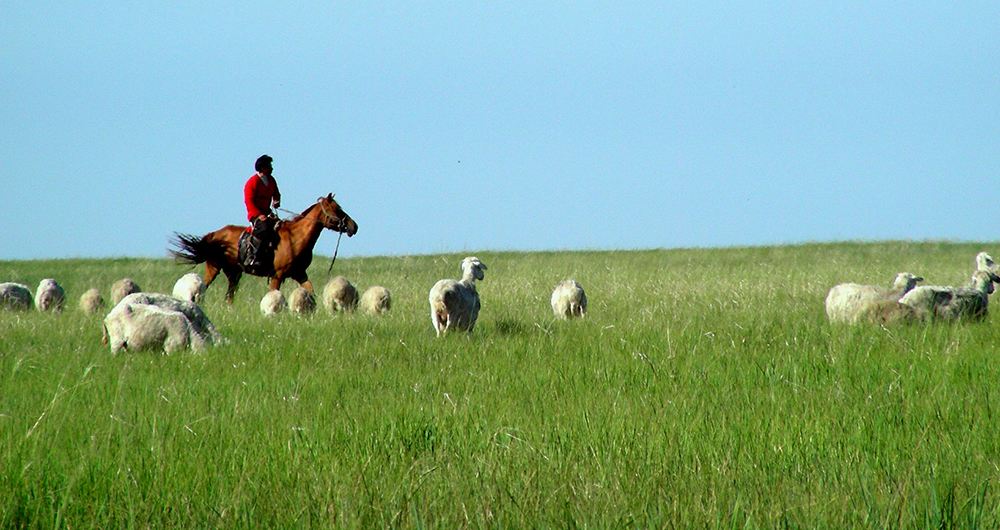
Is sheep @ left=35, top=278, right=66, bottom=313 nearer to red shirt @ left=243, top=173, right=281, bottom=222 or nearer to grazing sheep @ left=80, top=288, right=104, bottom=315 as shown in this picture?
grazing sheep @ left=80, top=288, right=104, bottom=315

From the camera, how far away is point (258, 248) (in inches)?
631

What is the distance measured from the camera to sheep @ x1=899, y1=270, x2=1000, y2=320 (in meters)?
9.40

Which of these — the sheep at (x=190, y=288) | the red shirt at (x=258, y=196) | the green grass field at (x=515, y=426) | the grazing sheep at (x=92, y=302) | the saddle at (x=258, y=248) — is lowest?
the green grass field at (x=515, y=426)

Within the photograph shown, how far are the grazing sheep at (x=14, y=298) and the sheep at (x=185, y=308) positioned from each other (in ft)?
19.5

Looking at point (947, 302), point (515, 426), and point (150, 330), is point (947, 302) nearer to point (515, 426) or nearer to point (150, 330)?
point (515, 426)

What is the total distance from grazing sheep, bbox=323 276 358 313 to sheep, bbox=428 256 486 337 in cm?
372

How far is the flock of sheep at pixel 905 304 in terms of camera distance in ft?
30.5

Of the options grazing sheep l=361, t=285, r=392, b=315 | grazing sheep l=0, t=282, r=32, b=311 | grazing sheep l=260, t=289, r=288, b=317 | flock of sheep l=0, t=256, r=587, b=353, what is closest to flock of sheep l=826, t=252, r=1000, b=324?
flock of sheep l=0, t=256, r=587, b=353

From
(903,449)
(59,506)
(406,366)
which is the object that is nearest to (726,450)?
(903,449)

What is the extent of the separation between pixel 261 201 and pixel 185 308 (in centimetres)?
725

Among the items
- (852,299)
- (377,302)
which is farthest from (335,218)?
(852,299)

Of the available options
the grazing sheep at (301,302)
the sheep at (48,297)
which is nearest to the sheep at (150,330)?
the grazing sheep at (301,302)

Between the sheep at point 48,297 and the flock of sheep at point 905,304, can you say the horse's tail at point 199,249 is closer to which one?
the sheep at point 48,297

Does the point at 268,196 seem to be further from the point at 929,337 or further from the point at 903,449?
the point at 903,449
